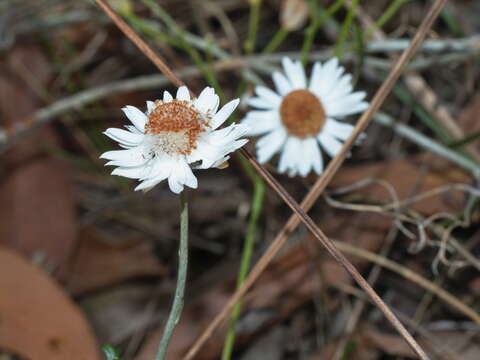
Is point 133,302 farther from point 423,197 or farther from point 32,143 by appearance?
point 423,197

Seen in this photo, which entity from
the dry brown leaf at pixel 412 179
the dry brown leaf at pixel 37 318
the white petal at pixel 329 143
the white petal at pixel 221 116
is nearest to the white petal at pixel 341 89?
the white petal at pixel 329 143

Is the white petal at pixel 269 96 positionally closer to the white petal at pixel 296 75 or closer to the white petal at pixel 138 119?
the white petal at pixel 296 75

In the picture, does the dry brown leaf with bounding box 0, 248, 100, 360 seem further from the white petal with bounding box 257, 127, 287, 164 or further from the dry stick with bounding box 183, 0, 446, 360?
the white petal with bounding box 257, 127, 287, 164

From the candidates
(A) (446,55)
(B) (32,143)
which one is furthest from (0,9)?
(A) (446,55)

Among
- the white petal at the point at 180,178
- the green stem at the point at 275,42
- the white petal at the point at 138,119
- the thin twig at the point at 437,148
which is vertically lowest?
the thin twig at the point at 437,148

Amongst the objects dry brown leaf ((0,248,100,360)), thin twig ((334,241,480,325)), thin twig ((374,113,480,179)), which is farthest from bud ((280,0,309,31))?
dry brown leaf ((0,248,100,360))

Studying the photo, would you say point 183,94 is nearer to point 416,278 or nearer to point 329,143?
point 329,143
